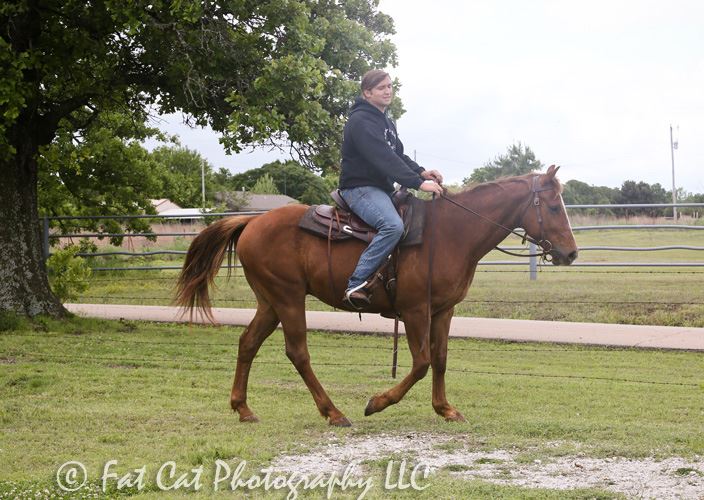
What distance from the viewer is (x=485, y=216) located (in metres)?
8.11

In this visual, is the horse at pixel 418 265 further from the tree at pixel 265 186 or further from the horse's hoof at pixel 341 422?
the tree at pixel 265 186

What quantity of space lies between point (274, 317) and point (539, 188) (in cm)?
259

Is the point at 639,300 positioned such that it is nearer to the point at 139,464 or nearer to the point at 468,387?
the point at 468,387

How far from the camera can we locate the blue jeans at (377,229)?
7.78 meters

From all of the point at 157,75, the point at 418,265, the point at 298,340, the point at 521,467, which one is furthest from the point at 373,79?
the point at 157,75

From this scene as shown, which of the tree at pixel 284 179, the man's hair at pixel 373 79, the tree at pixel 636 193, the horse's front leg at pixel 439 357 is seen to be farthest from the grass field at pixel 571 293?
the tree at pixel 284 179

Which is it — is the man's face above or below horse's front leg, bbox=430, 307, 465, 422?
above

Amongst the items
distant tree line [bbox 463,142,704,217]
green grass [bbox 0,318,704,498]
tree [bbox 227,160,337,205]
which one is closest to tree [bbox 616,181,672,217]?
distant tree line [bbox 463,142,704,217]

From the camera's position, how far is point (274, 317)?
8516 millimetres

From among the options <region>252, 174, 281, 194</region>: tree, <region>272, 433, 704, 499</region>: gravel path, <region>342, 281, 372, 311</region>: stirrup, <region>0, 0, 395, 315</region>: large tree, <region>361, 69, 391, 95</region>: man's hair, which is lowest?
<region>272, 433, 704, 499</region>: gravel path

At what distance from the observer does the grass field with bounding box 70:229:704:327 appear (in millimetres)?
16234

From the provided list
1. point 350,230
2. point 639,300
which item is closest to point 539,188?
point 350,230

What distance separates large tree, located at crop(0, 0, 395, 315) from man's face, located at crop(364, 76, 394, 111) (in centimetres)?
591

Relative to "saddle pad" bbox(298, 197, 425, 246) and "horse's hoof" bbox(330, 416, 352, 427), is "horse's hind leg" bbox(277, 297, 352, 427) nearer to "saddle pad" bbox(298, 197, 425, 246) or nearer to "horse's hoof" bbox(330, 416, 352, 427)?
"horse's hoof" bbox(330, 416, 352, 427)
